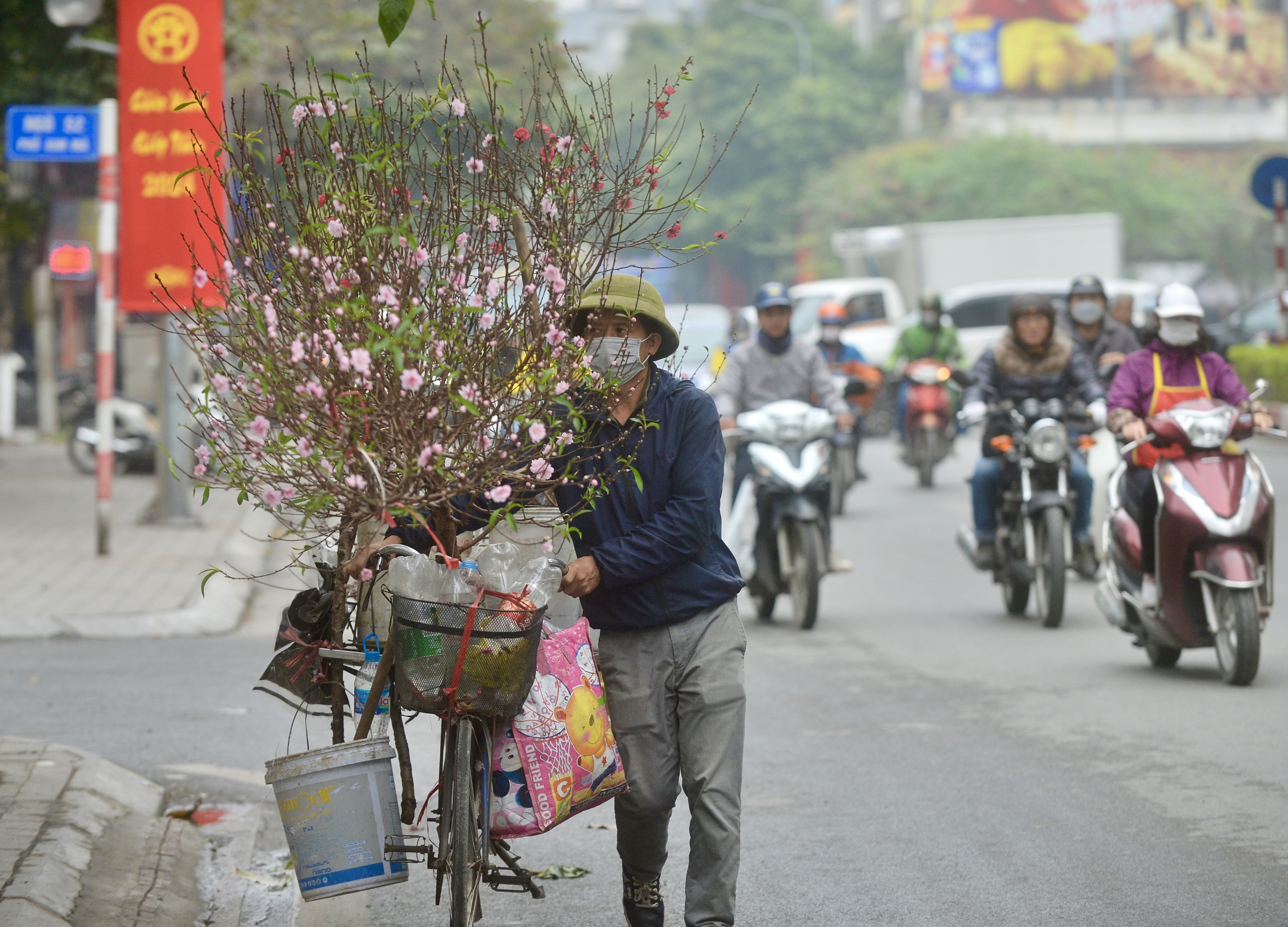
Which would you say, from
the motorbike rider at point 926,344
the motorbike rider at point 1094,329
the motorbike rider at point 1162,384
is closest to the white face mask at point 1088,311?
the motorbike rider at point 1094,329

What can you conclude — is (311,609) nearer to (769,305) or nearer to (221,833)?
(221,833)

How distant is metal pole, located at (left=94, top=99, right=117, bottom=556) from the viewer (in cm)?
1231

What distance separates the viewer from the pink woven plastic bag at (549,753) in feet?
13.2

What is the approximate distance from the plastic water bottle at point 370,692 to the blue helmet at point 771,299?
22.1 feet

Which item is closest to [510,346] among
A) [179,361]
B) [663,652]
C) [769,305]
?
[663,652]

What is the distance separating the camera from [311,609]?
4.30 meters

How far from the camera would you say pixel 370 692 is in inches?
164

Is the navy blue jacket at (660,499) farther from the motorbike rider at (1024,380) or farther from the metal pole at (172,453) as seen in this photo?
the metal pole at (172,453)

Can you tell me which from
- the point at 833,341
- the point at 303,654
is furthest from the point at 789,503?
the point at 833,341

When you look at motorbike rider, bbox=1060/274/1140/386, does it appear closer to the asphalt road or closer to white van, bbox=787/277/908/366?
the asphalt road

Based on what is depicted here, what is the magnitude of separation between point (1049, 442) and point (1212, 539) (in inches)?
85.2

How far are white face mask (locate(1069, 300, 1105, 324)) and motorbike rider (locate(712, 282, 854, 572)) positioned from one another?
2.38 meters

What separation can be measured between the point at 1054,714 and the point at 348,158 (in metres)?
4.60

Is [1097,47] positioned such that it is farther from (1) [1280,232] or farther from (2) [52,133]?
(2) [52,133]
